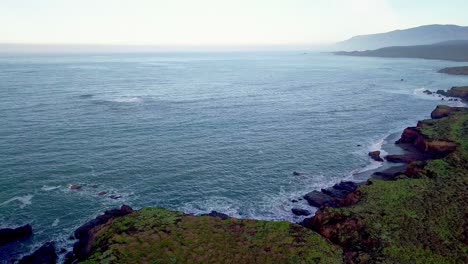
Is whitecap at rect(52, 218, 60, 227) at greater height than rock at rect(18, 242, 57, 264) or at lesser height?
greater

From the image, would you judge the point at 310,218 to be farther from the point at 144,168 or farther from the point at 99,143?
the point at 99,143

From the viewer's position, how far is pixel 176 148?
71.4 m

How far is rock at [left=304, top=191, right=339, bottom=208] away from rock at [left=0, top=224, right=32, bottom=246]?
34.9m

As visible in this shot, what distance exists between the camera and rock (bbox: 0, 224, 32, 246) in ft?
142

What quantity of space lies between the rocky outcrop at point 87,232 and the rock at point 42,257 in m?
1.43

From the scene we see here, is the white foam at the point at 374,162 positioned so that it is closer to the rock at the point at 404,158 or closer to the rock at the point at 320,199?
the rock at the point at 404,158

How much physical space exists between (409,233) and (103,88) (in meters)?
120

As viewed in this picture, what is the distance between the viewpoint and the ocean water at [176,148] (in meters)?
52.1

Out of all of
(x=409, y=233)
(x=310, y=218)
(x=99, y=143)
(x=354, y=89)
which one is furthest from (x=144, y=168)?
(x=354, y=89)

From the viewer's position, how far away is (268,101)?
4769 inches

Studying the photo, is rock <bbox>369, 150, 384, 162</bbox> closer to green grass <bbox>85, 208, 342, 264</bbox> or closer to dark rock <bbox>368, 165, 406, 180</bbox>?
dark rock <bbox>368, 165, 406, 180</bbox>

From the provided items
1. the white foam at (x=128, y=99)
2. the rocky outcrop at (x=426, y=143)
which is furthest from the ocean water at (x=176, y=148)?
the rocky outcrop at (x=426, y=143)

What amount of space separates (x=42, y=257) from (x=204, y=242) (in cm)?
1665

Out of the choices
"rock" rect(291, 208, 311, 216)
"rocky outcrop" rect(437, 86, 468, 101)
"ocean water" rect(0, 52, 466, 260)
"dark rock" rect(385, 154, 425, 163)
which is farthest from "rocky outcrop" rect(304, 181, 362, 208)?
"rocky outcrop" rect(437, 86, 468, 101)
